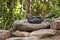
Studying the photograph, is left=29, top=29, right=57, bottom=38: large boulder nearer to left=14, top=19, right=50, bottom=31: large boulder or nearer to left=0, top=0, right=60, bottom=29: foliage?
left=14, top=19, right=50, bottom=31: large boulder

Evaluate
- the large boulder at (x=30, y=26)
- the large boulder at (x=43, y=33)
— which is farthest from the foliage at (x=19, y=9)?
the large boulder at (x=43, y=33)

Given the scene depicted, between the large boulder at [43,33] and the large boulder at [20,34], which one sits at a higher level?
the large boulder at [43,33]

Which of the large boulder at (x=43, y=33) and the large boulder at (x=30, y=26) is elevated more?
the large boulder at (x=30, y=26)

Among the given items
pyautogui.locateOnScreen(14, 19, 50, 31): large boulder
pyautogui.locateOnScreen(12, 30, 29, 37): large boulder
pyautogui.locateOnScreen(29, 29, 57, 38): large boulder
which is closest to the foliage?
pyautogui.locateOnScreen(14, 19, 50, 31): large boulder

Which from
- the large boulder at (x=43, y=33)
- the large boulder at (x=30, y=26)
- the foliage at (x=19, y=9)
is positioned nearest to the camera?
the large boulder at (x=43, y=33)

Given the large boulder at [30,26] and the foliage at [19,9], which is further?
the foliage at [19,9]

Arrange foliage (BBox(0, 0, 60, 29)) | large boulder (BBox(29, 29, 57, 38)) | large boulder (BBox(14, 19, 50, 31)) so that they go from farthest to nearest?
foliage (BBox(0, 0, 60, 29)), large boulder (BBox(14, 19, 50, 31)), large boulder (BBox(29, 29, 57, 38))

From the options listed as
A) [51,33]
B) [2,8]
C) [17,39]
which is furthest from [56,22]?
[2,8]

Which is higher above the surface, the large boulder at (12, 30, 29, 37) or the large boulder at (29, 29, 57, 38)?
the large boulder at (29, 29, 57, 38)

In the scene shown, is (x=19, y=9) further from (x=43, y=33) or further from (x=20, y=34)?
(x=43, y=33)

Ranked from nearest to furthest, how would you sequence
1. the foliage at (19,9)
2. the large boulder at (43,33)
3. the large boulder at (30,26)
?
the large boulder at (43,33) < the large boulder at (30,26) < the foliage at (19,9)

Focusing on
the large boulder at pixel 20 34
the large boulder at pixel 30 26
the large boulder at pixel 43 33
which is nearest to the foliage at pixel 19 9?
the large boulder at pixel 30 26

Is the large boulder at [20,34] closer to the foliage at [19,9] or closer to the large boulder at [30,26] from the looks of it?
the large boulder at [30,26]

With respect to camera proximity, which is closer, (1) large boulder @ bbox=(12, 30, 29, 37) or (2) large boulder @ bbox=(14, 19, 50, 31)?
(1) large boulder @ bbox=(12, 30, 29, 37)
